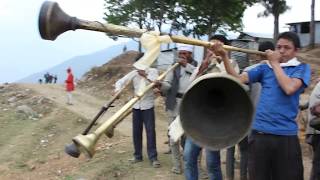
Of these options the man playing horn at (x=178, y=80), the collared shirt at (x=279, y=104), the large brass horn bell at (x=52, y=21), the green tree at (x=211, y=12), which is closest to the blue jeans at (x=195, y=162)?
the man playing horn at (x=178, y=80)

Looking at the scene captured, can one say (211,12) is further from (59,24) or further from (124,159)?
(59,24)

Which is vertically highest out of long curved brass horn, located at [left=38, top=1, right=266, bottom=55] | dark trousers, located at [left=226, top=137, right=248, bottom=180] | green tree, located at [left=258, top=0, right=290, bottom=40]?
green tree, located at [left=258, top=0, right=290, bottom=40]

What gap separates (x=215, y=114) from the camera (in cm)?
350

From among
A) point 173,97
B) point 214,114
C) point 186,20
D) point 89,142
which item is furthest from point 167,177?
point 186,20

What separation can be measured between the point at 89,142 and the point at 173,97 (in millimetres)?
3970

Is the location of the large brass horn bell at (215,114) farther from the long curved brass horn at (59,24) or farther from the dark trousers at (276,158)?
the dark trousers at (276,158)

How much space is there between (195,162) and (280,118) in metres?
1.86

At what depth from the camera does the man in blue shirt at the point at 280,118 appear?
4.23 metres

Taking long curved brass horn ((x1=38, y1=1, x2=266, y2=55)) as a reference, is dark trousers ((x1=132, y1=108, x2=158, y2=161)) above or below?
below

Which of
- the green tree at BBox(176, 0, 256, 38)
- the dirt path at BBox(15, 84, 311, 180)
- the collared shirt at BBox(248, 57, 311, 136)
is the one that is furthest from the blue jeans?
the green tree at BBox(176, 0, 256, 38)

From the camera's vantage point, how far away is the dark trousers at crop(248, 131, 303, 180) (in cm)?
428

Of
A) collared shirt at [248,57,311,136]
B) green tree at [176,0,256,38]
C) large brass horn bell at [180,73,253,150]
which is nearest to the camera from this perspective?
large brass horn bell at [180,73,253,150]

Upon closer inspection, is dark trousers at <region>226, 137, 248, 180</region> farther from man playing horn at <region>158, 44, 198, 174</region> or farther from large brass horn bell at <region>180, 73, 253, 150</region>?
large brass horn bell at <region>180, 73, 253, 150</region>

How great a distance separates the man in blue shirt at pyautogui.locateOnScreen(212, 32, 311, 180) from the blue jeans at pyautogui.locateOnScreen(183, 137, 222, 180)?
1.41m
